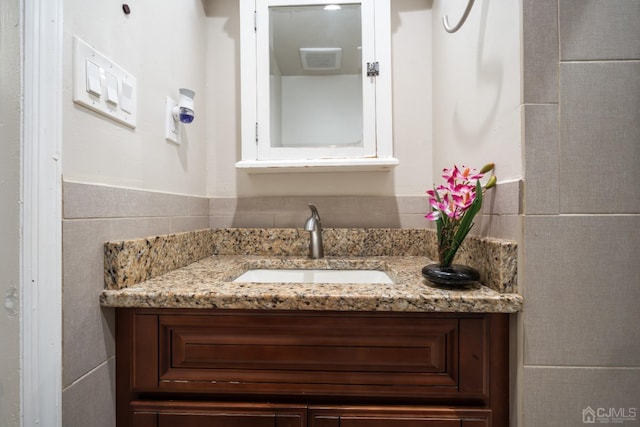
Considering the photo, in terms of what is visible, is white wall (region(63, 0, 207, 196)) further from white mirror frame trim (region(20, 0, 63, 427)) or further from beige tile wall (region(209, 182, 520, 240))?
beige tile wall (region(209, 182, 520, 240))

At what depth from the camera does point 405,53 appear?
3.69 feet

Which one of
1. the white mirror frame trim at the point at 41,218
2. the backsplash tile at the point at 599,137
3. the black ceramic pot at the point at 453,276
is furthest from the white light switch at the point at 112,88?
the backsplash tile at the point at 599,137

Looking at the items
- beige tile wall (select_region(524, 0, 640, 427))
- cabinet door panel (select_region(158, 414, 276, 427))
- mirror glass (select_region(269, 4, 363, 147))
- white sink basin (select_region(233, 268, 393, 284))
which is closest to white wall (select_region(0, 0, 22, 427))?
cabinet door panel (select_region(158, 414, 276, 427))

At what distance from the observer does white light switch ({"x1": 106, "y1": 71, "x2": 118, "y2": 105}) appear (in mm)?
630

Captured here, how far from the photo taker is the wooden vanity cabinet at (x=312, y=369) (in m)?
0.60

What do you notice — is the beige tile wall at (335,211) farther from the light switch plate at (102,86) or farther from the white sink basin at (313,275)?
the light switch plate at (102,86)

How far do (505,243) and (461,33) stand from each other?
63cm

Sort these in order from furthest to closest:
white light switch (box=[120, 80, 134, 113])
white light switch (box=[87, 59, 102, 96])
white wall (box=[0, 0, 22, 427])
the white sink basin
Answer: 1. the white sink basin
2. white light switch (box=[120, 80, 134, 113])
3. white light switch (box=[87, 59, 102, 96])
4. white wall (box=[0, 0, 22, 427])

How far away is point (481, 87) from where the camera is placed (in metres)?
0.74

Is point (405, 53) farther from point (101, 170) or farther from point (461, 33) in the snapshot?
point (101, 170)

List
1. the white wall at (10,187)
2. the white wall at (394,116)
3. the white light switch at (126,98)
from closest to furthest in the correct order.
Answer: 1. the white wall at (10,187)
2. the white light switch at (126,98)
3. the white wall at (394,116)

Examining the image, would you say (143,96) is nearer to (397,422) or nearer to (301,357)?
(301,357)

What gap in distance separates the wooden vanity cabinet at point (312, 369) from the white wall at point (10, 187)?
18 cm

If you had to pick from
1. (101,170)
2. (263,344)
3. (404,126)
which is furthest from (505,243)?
(101,170)
